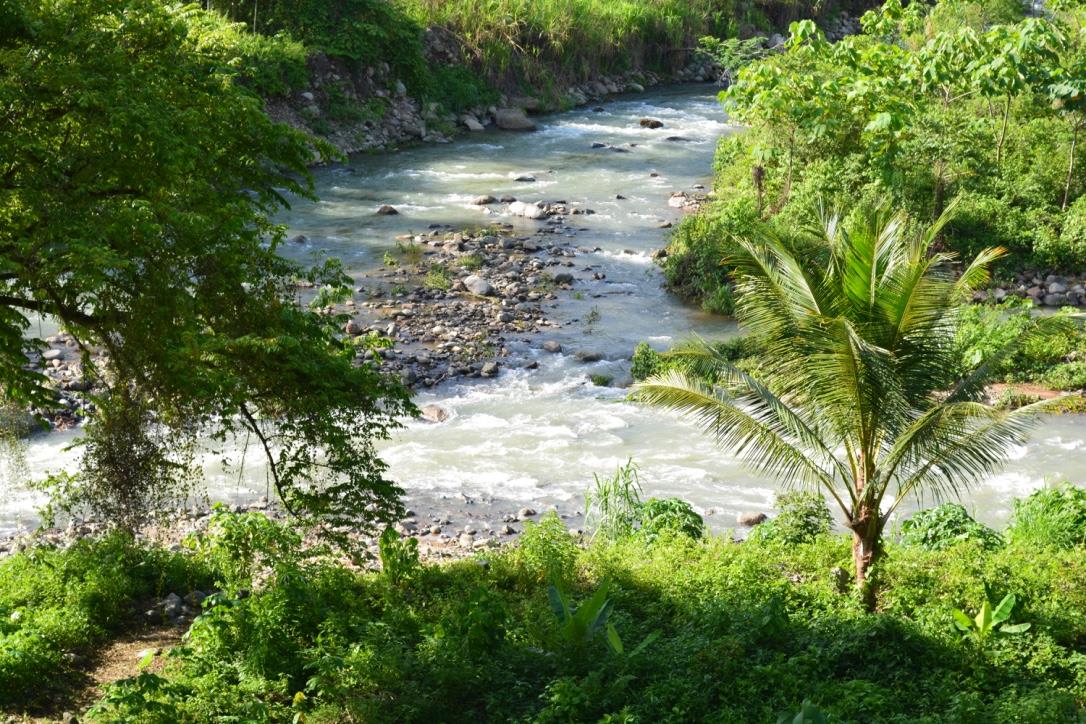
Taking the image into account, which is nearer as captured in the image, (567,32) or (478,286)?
(478,286)

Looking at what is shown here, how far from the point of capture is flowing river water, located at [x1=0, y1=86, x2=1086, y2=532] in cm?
1402

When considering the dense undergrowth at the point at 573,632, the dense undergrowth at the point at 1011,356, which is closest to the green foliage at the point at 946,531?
the dense undergrowth at the point at 573,632

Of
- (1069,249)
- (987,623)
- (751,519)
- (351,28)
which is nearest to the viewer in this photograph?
(987,623)

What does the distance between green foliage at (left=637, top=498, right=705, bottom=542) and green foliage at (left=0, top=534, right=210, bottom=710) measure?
4509mm

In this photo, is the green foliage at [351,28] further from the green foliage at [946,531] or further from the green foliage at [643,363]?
the green foliage at [946,531]

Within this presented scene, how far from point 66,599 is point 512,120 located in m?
26.2

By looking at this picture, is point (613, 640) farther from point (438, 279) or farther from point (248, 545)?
point (438, 279)

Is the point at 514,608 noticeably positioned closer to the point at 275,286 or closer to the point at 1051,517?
the point at 275,286

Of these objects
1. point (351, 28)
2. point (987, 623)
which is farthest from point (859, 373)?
point (351, 28)

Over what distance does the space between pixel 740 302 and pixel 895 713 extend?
11.1 feet

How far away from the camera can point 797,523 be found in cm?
1162

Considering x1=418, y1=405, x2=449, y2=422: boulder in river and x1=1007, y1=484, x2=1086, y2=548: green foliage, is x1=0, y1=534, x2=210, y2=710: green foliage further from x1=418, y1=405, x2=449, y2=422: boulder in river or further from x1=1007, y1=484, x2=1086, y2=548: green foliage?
x1=1007, y1=484, x2=1086, y2=548: green foliage

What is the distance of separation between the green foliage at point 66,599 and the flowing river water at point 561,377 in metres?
1.50

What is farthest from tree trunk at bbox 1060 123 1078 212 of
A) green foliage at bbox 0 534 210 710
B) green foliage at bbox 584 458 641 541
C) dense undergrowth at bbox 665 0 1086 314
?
green foliage at bbox 0 534 210 710
